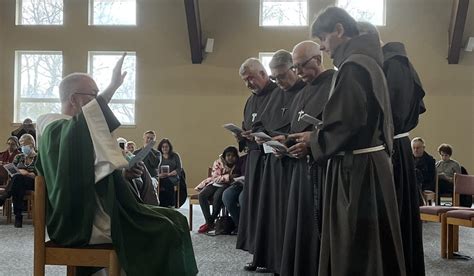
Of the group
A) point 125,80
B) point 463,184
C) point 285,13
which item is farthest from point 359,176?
point 125,80

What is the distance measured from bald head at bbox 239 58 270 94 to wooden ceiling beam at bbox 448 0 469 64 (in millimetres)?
6604

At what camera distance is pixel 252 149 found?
436 cm

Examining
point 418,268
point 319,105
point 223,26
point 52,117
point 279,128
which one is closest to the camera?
point 52,117

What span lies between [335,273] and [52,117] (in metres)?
1.42

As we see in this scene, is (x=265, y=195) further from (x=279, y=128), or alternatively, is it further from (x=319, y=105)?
(x=319, y=105)

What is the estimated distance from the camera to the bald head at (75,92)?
8.31 feet

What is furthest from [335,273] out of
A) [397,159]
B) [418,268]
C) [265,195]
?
[265,195]

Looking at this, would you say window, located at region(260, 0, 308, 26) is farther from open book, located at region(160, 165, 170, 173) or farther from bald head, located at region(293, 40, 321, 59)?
bald head, located at region(293, 40, 321, 59)

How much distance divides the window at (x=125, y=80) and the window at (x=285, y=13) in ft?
9.05

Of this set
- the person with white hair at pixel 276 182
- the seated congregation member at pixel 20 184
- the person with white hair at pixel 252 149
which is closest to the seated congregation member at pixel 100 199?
the person with white hair at pixel 276 182

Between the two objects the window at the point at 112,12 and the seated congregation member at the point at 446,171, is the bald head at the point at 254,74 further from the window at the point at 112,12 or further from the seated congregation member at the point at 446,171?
the window at the point at 112,12

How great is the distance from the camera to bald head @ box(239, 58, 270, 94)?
169 inches

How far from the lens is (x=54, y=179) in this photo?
2.34m

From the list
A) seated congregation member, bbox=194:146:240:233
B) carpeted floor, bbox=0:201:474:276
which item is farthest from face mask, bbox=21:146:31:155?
seated congregation member, bbox=194:146:240:233
